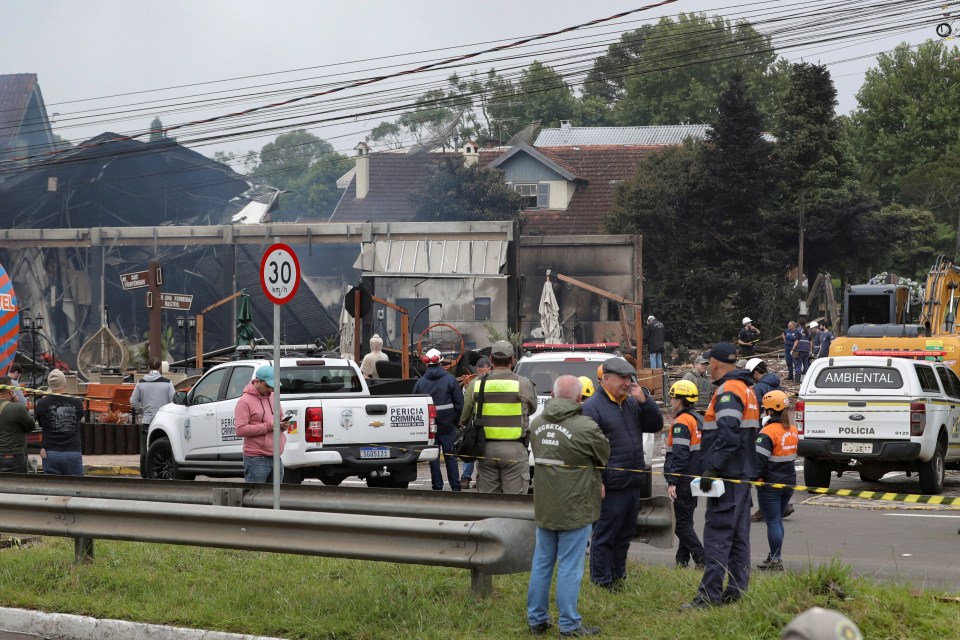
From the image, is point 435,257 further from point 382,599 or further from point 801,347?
point 382,599

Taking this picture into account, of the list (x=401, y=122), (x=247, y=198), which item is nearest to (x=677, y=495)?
(x=247, y=198)

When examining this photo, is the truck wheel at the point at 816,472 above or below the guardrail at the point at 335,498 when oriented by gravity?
below

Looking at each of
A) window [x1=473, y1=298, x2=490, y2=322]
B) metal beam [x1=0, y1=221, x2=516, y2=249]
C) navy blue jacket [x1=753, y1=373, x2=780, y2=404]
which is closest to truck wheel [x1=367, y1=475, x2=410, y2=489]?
navy blue jacket [x1=753, y1=373, x2=780, y2=404]

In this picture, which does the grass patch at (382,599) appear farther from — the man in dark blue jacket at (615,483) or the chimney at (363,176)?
the chimney at (363,176)

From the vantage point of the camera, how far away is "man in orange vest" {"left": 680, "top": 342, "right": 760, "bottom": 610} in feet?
26.2

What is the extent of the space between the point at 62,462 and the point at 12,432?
0.62 metres

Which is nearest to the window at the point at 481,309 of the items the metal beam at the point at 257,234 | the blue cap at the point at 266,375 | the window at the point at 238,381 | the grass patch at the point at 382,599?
the metal beam at the point at 257,234

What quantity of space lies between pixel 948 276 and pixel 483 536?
2134 cm

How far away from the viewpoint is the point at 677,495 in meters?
10.5

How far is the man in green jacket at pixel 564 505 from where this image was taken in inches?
305

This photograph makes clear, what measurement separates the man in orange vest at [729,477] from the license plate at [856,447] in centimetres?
895

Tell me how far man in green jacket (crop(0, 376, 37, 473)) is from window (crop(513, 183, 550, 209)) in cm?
4605

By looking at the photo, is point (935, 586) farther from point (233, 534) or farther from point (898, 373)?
point (898, 373)

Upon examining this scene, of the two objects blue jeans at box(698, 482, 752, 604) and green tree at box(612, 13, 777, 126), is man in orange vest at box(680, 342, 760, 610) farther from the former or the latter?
green tree at box(612, 13, 777, 126)
